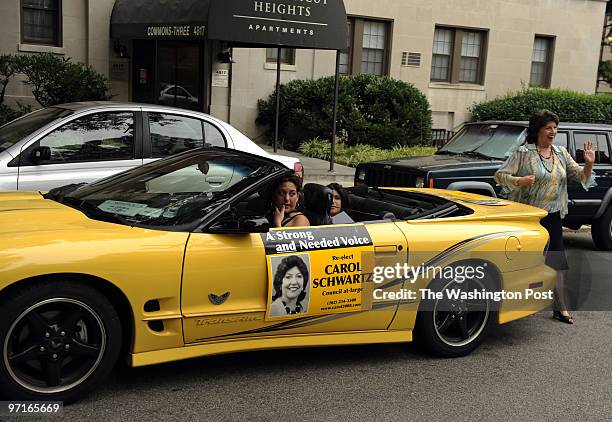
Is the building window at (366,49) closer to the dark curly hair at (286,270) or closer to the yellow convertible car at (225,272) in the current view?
the yellow convertible car at (225,272)

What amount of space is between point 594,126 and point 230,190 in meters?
6.91

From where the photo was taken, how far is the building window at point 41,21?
15.0 m

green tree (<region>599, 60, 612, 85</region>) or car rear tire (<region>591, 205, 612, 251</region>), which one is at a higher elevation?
green tree (<region>599, 60, 612, 85</region>)

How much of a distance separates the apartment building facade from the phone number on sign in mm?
9388

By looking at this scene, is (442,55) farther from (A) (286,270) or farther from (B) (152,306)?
(B) (152,306)

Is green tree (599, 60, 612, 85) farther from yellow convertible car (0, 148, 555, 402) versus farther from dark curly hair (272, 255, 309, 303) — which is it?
dark curly hair (272, 255, 309, 303)

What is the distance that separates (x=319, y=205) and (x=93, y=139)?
2.80 metres

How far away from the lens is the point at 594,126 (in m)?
9.59

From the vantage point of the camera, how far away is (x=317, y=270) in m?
4.39

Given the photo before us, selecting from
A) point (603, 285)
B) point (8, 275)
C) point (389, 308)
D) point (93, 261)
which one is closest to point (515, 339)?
point (389, 308)

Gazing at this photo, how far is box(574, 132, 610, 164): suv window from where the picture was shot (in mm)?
9250

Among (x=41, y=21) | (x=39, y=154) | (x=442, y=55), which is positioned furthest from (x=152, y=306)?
(x=442, y=55)

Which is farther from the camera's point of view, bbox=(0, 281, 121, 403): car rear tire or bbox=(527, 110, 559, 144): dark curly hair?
bbox=(527, 110, 559, 144): dark curly hair

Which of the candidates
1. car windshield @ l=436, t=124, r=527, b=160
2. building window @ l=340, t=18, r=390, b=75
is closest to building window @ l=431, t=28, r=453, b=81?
building window @ l=340, t=18, r=390, b=75
